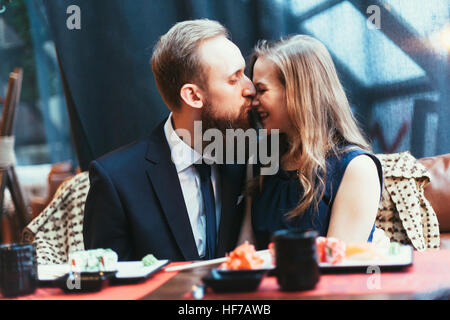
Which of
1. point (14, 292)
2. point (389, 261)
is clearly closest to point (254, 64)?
point (389, 261)

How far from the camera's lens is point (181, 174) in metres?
1.73

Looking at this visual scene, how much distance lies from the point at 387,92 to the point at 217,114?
2.51 feet

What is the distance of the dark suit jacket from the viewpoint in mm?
1592

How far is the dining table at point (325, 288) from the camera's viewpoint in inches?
32.3

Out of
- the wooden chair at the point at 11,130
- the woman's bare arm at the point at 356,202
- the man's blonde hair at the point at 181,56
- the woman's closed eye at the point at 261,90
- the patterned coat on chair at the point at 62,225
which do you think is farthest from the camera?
the wooden chair at the point at 11,130

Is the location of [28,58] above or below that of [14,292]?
above

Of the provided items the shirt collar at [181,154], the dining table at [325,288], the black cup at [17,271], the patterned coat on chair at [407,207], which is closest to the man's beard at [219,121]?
the shirt collar at [181,154]

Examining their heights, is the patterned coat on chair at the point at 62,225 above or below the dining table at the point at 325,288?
below

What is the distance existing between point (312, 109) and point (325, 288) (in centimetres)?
86

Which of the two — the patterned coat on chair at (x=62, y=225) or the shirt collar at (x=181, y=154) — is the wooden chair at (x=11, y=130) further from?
the shirt collar at (x=181, y=154)

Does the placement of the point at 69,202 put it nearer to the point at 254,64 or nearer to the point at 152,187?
the point at 152,187

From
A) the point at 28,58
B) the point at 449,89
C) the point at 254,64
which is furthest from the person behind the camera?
the point at 28,58

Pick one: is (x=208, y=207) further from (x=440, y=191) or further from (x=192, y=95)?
(x=440, y=191)

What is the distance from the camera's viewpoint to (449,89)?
2.09m
